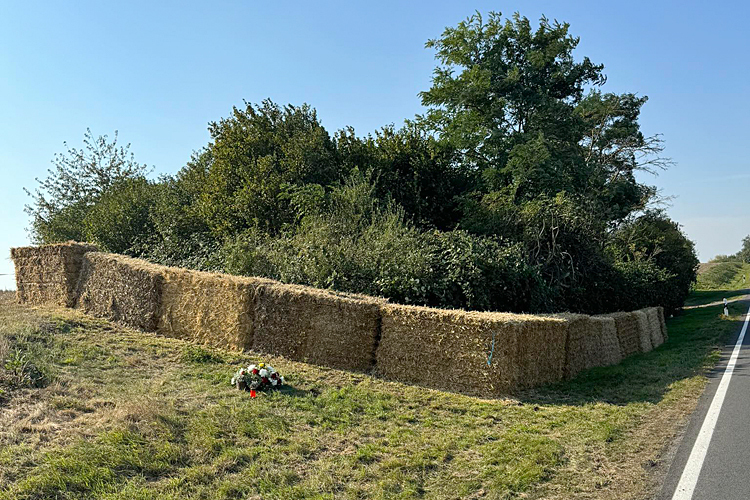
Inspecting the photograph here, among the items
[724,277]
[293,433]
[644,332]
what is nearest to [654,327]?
[644,332]

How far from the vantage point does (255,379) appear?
855 cm

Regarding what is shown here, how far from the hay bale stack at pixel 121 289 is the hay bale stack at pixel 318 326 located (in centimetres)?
336

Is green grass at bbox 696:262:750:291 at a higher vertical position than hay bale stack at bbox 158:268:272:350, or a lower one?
higher

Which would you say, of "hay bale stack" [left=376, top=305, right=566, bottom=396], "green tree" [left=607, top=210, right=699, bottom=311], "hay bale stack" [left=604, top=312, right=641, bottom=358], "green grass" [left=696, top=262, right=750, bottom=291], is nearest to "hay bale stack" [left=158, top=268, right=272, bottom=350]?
"hay bale stack" [left=376, top=305, right=566, bottom=396]

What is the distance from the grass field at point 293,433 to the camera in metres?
5.40

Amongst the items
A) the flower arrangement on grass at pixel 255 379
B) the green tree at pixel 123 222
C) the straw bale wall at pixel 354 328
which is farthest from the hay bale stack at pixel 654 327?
the green tree at pixel 123 222

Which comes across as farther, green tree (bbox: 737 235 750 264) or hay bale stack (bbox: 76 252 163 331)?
green tree (bbox: 737 235 750 264)

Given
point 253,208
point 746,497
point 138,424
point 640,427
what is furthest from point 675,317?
point 138,424

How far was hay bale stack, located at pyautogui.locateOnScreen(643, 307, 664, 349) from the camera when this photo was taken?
A: 776 inches

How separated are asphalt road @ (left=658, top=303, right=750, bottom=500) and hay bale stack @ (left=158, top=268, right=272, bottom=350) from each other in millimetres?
8122

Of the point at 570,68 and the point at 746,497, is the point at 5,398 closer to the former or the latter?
the point at 746,497

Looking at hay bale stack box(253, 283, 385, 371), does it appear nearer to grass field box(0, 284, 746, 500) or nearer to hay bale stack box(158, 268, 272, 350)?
hay bale stack box(158, 268, 272, 350)

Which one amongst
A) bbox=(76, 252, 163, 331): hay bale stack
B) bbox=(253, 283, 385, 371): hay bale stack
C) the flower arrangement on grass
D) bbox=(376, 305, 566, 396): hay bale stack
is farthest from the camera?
bbox=(76, 252, 163, 331): hay bale stack

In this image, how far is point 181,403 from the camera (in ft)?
25.0
